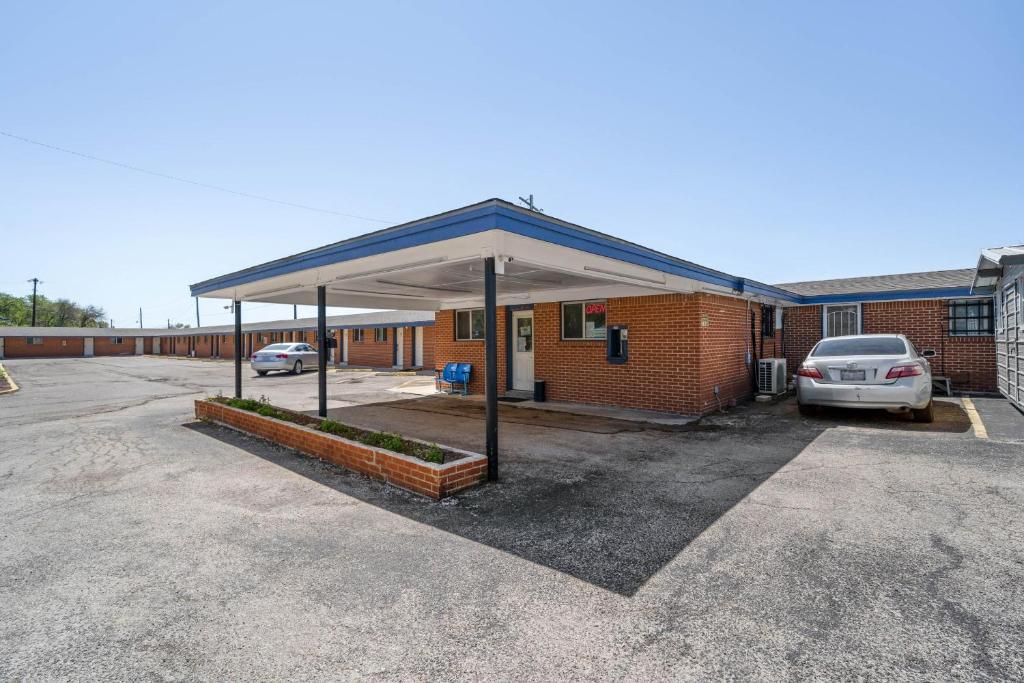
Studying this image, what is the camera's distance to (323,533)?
412 cm

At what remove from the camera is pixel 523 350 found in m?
12.8

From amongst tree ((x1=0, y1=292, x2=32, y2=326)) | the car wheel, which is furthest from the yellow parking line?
tree ((x1=0, y1=292, x2=32, y2=326))

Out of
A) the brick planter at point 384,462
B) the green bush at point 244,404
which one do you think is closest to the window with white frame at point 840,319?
the brick planter at point 384,462

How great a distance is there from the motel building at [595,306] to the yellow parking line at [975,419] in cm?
250

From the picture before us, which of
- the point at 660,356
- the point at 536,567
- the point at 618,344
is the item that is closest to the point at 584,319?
the point at 618,344

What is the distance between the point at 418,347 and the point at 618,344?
1629 centimetres

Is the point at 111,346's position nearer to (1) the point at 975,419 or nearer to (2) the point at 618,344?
(2) the point at 618,344

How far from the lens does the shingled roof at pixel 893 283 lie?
12.6 meters

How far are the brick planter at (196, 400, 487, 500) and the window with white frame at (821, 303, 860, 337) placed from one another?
12790 millimetres

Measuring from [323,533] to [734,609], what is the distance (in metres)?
3.13

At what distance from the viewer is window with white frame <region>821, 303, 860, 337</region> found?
13.6m

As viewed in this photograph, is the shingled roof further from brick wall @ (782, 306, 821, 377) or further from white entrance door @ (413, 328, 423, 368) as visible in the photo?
white entrance door @ (413, 328, 423, 368)

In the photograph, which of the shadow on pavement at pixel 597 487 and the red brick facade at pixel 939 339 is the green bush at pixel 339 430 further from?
the red brick facade at pixel 939 339

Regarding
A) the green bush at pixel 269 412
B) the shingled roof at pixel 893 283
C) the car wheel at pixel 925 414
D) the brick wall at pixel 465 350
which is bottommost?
the car wheel at pixel 925 414
